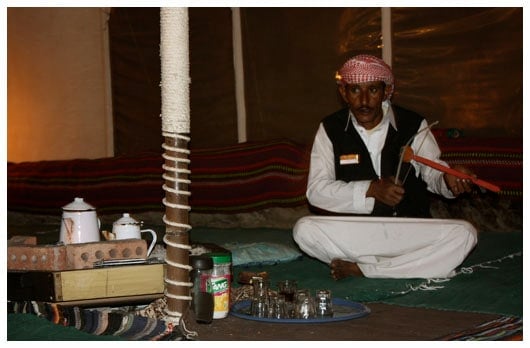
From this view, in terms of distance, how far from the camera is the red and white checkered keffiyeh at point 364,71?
4.77m

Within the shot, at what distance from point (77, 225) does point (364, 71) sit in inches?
74.4

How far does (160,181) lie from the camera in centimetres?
712

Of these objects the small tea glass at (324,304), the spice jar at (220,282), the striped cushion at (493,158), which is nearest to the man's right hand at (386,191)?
the small tea glass at (324,304)

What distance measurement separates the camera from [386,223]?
4418 mm

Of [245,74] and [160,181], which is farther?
[245,74]

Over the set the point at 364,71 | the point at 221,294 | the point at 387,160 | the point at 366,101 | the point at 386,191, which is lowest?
the point at 221,294

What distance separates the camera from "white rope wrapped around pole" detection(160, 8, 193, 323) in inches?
127

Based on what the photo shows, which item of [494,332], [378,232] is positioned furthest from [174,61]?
[378,232]

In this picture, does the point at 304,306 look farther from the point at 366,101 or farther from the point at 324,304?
the point at 366,101

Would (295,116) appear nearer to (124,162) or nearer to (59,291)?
(124,162)

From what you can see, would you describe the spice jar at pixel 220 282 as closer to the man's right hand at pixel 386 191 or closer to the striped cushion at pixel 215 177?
the man's right hand at pixel 386 191

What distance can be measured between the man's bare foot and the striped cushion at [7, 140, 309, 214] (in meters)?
2.16

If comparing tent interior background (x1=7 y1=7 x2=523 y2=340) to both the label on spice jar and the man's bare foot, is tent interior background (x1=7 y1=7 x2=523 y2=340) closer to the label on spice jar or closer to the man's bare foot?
the man's bare foot

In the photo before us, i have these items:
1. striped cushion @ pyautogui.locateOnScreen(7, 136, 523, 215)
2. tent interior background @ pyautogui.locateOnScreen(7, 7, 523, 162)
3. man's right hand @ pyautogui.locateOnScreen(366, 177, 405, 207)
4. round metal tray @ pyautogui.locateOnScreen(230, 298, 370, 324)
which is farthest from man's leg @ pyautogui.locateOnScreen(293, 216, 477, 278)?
tent interior background @ pyautogui.locateOnScreen(7, 7, 523, 162)
